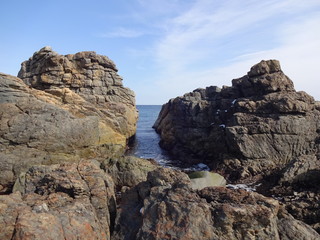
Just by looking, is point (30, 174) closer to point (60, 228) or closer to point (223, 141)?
point (60, 228)

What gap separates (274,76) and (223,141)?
32.2 ft

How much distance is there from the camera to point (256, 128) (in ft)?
92.5

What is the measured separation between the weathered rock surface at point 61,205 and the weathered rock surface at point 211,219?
1.40 meters

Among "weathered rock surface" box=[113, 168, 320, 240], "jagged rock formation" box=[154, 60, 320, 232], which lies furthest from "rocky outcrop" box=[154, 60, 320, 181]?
"weathered rock surface" box=[113, 168, 320, 240]

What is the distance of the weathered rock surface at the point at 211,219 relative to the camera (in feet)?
29.8

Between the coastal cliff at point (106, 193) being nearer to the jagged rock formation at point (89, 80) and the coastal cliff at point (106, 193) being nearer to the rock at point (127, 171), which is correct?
the rock at point (127, 171)

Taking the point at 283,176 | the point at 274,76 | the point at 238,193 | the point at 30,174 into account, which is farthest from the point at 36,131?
the point at 274,76

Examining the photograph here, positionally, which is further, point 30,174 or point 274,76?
point 274,76

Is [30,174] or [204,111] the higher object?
[204,111]

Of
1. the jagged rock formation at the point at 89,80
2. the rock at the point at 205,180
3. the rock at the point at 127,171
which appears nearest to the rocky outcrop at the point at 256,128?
the rock at the point at 205,180

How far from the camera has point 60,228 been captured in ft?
29.8

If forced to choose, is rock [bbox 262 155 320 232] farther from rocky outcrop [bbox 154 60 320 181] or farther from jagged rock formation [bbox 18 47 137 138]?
jagged rock formation [bbox 18 47 137 138]

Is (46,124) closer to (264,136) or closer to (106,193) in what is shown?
(106,193)

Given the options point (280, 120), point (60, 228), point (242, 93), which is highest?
point (242, 93)
